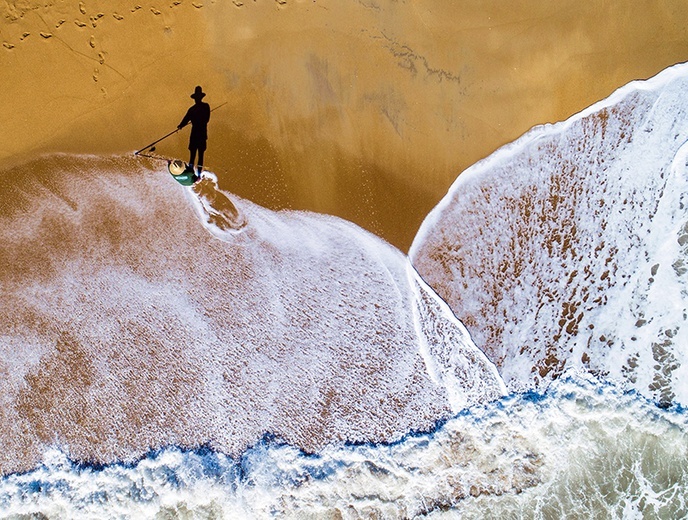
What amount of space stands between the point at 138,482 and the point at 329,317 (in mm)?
2738

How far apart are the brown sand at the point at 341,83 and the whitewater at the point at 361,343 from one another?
0.29 metres

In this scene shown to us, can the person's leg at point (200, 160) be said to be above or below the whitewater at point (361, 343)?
above

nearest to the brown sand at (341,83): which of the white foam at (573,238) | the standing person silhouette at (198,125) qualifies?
the standing person silhouette at (198,125)

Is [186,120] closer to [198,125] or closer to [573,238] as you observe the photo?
[198,125]

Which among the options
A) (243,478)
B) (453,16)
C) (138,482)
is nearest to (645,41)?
(453,16)

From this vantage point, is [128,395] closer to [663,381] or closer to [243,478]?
[243,478]

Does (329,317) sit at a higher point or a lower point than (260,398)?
higher

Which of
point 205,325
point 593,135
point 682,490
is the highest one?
point 593,135

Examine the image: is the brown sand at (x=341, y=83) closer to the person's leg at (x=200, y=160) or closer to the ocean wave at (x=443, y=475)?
the person's leg at (x=200, y=160)

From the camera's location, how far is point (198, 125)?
5.37m

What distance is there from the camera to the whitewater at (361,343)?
533cm

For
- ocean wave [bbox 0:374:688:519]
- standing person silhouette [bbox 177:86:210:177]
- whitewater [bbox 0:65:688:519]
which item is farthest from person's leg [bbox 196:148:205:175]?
ocean wave [bbox 0:374:688:519]

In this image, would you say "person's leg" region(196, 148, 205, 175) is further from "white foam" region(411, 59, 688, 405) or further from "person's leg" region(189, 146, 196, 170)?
"white foam" region(411, 59, 688, 405)

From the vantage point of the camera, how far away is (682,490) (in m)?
5.33
